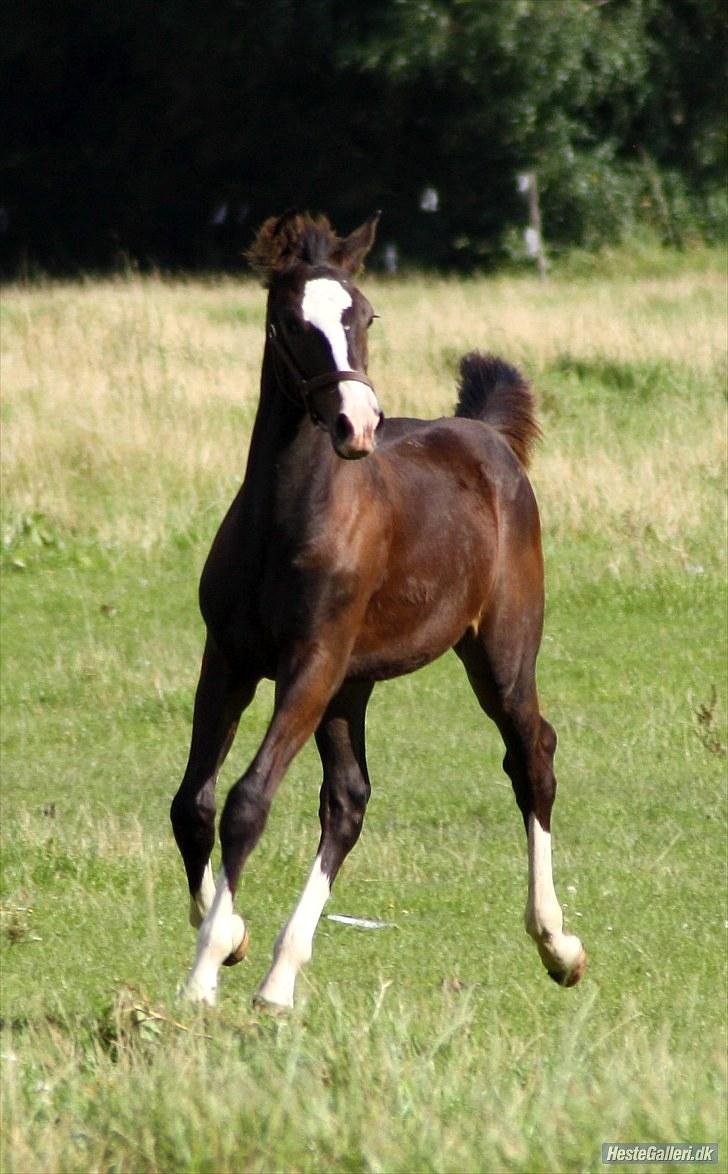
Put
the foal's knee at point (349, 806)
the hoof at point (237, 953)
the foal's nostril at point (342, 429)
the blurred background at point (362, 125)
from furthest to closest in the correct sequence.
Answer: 1. the blurred background at point (362, 125)
2. the foal's knee at point (349, 806)
3. the hoof at point (237, 953)
4. the foal's nostril at point (342, 429)

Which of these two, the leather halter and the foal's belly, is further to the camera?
the foal's belly

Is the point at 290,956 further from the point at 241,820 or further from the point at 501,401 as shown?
the point at 501,401

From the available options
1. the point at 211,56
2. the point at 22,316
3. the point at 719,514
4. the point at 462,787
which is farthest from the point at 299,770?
the point at 211,56

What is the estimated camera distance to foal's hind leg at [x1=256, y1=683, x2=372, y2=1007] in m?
5.21

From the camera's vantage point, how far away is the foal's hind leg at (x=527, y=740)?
6.17 m

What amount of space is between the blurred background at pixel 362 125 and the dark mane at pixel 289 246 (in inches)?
1116

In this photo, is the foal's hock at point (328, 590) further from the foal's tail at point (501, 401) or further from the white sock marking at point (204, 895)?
the foal's tail at point (501, 401)

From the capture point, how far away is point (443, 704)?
10734 millimetres

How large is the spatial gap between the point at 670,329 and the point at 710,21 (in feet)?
57.0

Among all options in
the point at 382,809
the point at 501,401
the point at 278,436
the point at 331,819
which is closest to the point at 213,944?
the point at 331,819

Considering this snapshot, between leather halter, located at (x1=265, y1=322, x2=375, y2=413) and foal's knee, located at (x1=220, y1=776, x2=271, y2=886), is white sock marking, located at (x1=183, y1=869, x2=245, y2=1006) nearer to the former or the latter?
foal's knee, located at (x1=220, y1=776, x2=271, y2=886)

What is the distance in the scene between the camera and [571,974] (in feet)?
20.1

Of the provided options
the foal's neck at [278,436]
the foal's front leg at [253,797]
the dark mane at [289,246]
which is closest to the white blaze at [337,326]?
the dark mane at [289,246]

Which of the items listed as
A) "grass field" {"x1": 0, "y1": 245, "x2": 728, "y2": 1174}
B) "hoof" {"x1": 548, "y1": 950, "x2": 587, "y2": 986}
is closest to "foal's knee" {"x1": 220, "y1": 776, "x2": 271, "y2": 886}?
"grass field" {"x1": 0, "y1": 245, "x2": 728, "y2": 1174}
